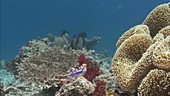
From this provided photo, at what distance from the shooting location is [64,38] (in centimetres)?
1415

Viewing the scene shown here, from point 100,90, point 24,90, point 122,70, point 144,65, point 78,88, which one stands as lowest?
point 144,65

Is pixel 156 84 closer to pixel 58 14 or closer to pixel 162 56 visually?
pixel 162 56

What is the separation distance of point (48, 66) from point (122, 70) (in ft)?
9.66

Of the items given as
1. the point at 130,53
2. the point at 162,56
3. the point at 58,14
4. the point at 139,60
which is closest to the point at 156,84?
the point at 162,56

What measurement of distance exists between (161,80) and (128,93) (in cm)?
99

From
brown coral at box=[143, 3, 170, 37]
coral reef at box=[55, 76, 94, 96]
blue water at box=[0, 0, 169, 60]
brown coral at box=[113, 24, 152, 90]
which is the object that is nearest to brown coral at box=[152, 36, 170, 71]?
brown coral at box=[113, 24, 152, 90]

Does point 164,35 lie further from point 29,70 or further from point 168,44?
point 29,70

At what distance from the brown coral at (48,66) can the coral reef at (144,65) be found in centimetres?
176

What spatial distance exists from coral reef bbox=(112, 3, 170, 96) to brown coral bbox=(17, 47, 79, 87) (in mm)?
1764

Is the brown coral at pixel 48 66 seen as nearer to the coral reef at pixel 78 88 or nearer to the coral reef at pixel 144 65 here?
the coral reef at pixel 78 88

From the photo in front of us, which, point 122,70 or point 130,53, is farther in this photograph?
point 130,53

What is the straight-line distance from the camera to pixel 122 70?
4.80 meters

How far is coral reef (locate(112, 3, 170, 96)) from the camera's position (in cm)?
404

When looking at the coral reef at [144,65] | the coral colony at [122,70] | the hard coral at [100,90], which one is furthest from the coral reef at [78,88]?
the coral reef at [144,65]
